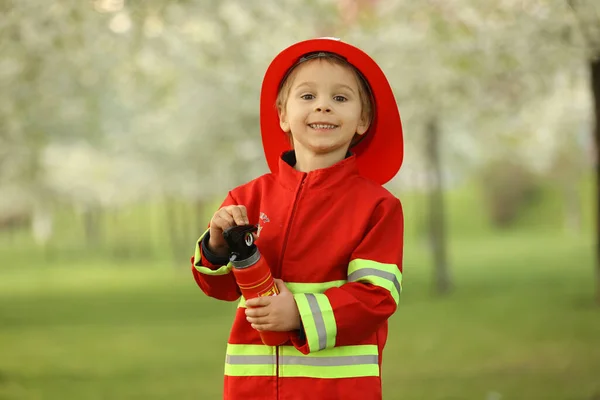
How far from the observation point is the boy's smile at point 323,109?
1896 millimetres

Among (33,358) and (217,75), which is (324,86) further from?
(217,75)

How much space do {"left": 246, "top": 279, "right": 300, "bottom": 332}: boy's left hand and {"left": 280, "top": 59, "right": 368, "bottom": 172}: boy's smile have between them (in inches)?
14.7

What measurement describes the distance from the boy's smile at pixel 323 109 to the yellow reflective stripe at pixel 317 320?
362 mm

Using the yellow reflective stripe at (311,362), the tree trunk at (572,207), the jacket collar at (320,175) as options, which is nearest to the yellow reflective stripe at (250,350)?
the yellow reflective stripe at (311,362)

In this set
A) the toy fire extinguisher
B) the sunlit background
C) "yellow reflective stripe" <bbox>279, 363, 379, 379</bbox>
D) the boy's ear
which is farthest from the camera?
the sunlit background

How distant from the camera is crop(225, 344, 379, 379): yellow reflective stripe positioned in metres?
1.83

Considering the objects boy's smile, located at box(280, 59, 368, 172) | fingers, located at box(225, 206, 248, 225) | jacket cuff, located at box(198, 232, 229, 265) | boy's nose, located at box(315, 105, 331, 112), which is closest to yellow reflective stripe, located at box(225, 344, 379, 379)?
jacket cuff, located at box(198, 232, 229, 265)

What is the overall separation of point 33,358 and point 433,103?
4.40 metres

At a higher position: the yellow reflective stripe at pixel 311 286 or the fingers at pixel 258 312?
the yellow reflective stripe at pixel 311 286

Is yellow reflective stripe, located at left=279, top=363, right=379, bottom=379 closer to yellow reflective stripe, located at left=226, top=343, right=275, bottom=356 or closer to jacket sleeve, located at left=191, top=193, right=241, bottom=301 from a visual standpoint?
yellow reflective stripe, located at left=226, top=343, right=275, bottom=356

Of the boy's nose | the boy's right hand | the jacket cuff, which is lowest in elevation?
the jacket cuff

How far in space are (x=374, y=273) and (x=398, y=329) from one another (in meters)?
5.99

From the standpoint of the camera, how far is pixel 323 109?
188 cm

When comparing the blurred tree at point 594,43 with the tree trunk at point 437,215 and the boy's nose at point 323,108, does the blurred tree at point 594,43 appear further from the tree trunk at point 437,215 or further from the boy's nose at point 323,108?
the boy's nose at point 323,108
